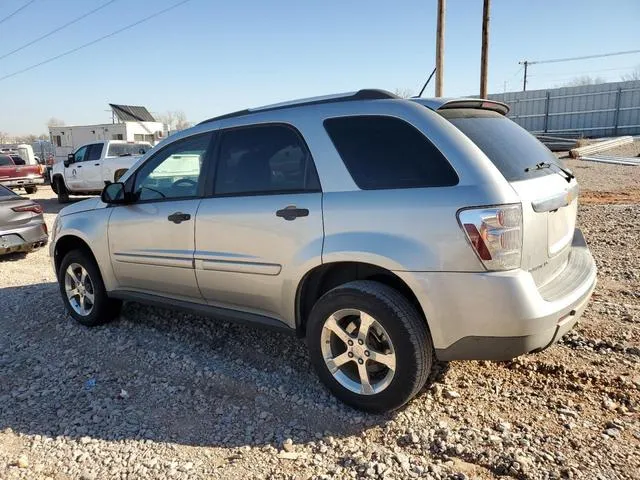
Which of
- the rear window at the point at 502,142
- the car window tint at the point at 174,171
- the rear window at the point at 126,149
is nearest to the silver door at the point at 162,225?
the car window tint at the point at 174,171

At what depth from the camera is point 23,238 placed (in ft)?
26.3

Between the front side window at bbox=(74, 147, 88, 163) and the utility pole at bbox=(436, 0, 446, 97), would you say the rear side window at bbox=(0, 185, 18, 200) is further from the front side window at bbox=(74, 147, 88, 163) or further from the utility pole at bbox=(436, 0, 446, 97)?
the utility pole at bbox=(436, 0, 446, 97)

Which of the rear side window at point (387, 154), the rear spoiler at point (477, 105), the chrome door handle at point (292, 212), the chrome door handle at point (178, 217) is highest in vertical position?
the rear spoiler at point (477, 105)

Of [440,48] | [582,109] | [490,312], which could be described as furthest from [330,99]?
[582,109]

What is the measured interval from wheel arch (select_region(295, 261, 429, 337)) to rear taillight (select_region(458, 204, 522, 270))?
0.50 m

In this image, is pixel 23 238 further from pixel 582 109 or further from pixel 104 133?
pixel 582 109

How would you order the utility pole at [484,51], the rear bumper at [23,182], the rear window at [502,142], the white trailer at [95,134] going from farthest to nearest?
the white trailer at [95,134] → the rear bumper at [23,182] → the utility pole at [484,51] → the rear window at [502,142]

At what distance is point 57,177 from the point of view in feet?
55.2

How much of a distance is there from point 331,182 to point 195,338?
216cm

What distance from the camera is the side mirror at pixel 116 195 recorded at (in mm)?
4379

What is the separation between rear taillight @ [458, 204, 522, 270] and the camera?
265 cm

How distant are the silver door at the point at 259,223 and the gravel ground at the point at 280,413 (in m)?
0.64

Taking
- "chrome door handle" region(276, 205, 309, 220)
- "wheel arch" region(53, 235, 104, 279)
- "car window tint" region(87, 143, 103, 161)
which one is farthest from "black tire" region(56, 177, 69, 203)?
"chrome door handle" region(276, 205, 309, 220)

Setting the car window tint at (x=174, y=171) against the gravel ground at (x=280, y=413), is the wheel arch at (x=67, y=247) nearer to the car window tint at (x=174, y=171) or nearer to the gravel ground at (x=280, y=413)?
the gravel ground at (x=280, y=413)
